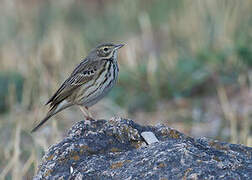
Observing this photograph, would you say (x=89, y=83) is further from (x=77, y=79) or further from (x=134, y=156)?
(x=134, y=156)

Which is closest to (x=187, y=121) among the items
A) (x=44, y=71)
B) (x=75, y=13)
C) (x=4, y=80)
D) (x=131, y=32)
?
(x=44, y=71)

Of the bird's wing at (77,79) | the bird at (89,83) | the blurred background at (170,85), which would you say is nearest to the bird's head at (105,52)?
the bird at (89,83)

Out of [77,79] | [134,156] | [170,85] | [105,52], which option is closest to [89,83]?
[77,79]

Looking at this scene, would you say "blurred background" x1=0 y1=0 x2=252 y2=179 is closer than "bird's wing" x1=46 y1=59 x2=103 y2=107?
No

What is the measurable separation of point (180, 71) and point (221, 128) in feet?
6.36

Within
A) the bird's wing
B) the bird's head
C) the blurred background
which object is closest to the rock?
the blurred background

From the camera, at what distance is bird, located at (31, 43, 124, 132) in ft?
21.7

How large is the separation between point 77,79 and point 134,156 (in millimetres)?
3096

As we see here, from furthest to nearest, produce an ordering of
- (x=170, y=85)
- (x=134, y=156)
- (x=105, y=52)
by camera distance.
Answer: (x=170, y=85)
(x=105, y=52)
(x=134, y=156)

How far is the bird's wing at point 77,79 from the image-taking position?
22.5ft

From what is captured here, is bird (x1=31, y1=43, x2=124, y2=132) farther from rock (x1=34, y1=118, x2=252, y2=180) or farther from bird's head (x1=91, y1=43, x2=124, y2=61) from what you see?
rock (x1=34, y1=118, x2=252, y2=180)

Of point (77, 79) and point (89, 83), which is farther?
point (77, 79)

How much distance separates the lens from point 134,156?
3.97 metres

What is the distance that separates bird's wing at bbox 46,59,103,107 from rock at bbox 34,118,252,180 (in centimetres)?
215
